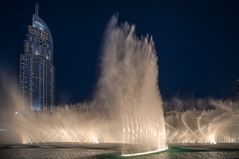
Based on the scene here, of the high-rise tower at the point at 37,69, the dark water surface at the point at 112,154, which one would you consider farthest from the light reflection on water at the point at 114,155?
the high-rise tower at the point at 37,69

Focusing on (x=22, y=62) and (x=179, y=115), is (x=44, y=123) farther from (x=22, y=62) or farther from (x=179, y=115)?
(x=22, y=62)

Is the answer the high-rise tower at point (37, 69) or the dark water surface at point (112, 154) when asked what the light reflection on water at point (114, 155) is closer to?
the dark water surface at point (112, 154)

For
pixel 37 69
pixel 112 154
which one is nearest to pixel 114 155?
pixel 112 154

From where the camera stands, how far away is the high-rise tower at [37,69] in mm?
142750

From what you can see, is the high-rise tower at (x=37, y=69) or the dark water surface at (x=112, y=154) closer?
the dark water surface at (x=112, y=154)

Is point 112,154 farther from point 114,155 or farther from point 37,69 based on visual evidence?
point 37,69

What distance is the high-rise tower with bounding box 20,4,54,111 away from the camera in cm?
14275

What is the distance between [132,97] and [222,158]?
14.2 meters

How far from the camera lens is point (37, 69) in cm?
14738

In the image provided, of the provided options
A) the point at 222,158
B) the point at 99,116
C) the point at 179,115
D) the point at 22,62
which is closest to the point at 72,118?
the point at 99,116

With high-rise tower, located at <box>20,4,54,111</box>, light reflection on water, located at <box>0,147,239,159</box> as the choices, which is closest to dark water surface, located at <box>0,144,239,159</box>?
light reflection on water, located at <box>0,147,239,159</box>

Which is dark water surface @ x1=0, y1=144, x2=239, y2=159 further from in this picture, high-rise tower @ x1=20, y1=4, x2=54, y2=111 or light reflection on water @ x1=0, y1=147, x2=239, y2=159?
high-rise tower @ x1=20, y1=4, x2=54, y2=111

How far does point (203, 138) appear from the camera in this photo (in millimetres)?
72688

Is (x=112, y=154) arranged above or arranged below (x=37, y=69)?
below
